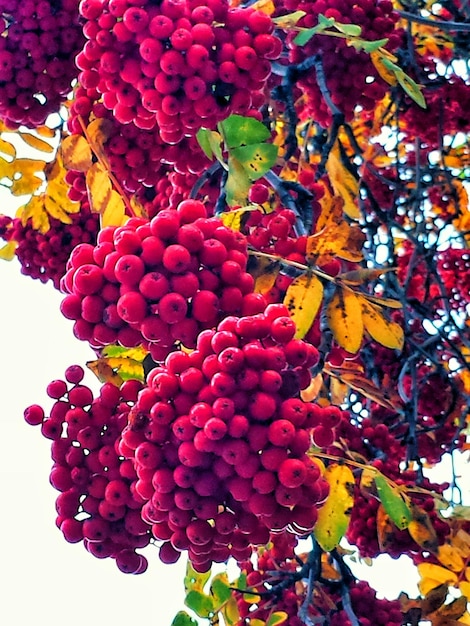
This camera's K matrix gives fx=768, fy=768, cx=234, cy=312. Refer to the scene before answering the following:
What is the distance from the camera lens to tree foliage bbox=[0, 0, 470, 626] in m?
0.71

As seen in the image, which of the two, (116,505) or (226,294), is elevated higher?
(226,294)

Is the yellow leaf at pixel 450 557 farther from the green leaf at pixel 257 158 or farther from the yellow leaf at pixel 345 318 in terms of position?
the green leaf at pixel 257 158

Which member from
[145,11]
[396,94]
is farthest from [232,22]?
[396,94]

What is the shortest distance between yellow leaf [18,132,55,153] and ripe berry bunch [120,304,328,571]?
753 millimetres

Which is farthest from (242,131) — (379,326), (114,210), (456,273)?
(456,273)

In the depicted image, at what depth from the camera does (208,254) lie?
0.75 m

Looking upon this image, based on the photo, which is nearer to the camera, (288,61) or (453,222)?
(288,61)

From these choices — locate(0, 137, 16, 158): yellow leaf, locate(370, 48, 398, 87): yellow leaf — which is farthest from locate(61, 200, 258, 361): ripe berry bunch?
locate(0, 137, 16, 158): yellow leaf

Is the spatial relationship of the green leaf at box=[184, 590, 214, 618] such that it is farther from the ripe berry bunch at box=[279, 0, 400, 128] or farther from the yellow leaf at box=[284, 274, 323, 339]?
the ripe berry bunch at box=[279, 0, 400, 128]

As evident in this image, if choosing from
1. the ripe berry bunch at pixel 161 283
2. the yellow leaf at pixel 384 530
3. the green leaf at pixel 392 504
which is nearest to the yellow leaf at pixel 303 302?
the ripe berry bunch at pixel 161 283

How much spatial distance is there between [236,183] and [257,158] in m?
0.04

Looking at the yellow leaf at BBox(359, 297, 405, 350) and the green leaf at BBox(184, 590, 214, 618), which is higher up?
the yellow leaf at BBox(359, 297, 405, 350)

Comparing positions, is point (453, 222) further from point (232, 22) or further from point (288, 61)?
point (232, 22)

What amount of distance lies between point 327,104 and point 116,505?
78 centimetres
